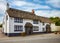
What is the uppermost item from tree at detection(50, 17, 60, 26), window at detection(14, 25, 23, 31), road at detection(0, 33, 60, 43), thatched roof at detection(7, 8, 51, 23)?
thatched roof at detection(7, 8, 51, 23)

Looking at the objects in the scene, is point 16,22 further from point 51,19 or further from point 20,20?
point 51,19

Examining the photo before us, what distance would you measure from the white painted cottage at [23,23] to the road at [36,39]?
9 centimetres

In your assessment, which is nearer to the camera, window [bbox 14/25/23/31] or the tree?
window [bbox 14/25/23/31]

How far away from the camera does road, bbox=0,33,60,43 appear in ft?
8.32

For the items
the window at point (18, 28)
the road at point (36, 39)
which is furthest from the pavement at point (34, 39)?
the window at point (18, 28)

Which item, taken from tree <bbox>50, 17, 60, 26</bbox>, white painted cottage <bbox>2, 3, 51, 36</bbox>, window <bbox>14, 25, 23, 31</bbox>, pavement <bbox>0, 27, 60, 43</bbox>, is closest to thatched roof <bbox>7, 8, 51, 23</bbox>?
white painted cottage <bbox>2, 3, 51, 36</bbox>

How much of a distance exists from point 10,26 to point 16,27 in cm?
16

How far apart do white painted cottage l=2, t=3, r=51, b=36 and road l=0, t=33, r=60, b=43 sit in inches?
3.7

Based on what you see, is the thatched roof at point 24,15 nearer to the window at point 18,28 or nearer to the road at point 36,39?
the window at point 18,28

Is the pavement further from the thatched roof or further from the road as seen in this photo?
the thatched roof

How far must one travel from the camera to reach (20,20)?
2.77 m

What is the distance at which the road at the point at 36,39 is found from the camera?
2.54 meters

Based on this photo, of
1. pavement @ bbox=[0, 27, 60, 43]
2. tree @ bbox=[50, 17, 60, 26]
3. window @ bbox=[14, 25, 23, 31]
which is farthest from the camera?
tree @ bbox=[50, 17, 60, 26]

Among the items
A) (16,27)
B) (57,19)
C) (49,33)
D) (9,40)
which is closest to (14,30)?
(16,27)
